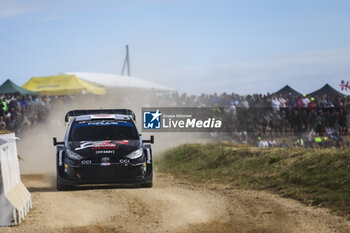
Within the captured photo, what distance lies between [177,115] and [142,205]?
13990 mm

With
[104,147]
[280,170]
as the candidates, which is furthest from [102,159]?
[280,170]

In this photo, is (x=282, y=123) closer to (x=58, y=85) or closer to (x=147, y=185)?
(x=147, y=185)

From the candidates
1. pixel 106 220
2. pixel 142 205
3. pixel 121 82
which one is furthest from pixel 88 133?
pixel 121 82

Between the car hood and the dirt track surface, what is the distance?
0.86 m

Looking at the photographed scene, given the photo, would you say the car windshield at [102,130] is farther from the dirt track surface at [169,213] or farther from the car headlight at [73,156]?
the dirt track surface at [169,213]

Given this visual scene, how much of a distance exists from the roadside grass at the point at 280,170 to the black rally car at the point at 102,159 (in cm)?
302

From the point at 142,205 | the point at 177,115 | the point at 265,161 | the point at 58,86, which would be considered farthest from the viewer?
the point at 58,86

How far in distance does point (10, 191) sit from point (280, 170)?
307 inches

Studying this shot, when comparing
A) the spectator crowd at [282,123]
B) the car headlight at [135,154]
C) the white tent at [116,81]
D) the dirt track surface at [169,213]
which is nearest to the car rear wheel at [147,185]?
the dirt track surface at [169,213]

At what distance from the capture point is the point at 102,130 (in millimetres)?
13727

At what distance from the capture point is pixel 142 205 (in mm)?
10555

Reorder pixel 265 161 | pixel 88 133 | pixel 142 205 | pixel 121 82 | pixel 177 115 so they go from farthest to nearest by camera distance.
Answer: pixel 121 82 < pixel 177 115 < pixel 265 161 < pixel 88 133 < pixel 142 205

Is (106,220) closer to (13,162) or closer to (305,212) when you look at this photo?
(13,162)

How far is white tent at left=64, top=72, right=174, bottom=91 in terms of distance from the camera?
4412 cm
